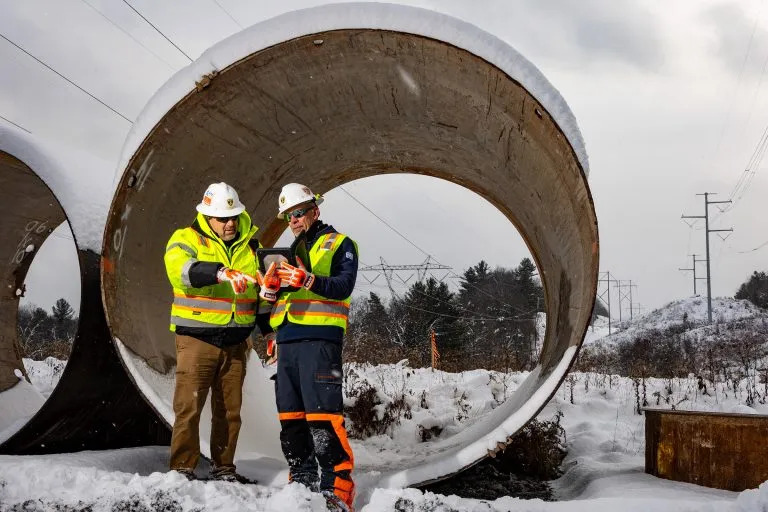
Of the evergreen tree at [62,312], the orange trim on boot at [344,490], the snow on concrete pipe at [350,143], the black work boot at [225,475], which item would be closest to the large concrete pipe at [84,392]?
the snow on concrete pipe at [350,143]

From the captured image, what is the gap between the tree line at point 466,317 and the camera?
91.8ft

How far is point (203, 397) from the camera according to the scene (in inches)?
135

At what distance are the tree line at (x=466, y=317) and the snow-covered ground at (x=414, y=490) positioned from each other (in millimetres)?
11959

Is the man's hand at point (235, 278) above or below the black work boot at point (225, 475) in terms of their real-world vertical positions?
above

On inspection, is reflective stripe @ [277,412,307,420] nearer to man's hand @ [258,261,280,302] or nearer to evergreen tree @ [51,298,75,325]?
man's hand @ [258,261,280,302]

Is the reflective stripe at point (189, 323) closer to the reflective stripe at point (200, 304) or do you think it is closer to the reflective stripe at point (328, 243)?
the reflective stripe at point (200, 304)

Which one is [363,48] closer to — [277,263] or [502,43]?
[502,43]

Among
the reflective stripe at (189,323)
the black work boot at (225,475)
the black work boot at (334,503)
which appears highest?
the reflective stripe at (189,323)

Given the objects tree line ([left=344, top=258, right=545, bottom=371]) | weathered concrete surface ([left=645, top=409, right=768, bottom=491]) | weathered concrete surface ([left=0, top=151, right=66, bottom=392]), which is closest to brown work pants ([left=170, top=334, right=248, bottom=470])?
weathered concrete surface ([left=645, top=409, right=768, bottom=491])

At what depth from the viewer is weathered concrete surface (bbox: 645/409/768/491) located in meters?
3.63

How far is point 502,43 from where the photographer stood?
3305 mm

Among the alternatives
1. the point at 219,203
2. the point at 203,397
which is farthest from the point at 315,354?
the point at 219,203

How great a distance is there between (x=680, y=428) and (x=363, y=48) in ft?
9.63

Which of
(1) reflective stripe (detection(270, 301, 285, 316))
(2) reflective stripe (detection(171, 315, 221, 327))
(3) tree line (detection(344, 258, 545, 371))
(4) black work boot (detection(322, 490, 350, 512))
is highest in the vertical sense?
(3) tree line (detection(344, 258, 545, 371))
